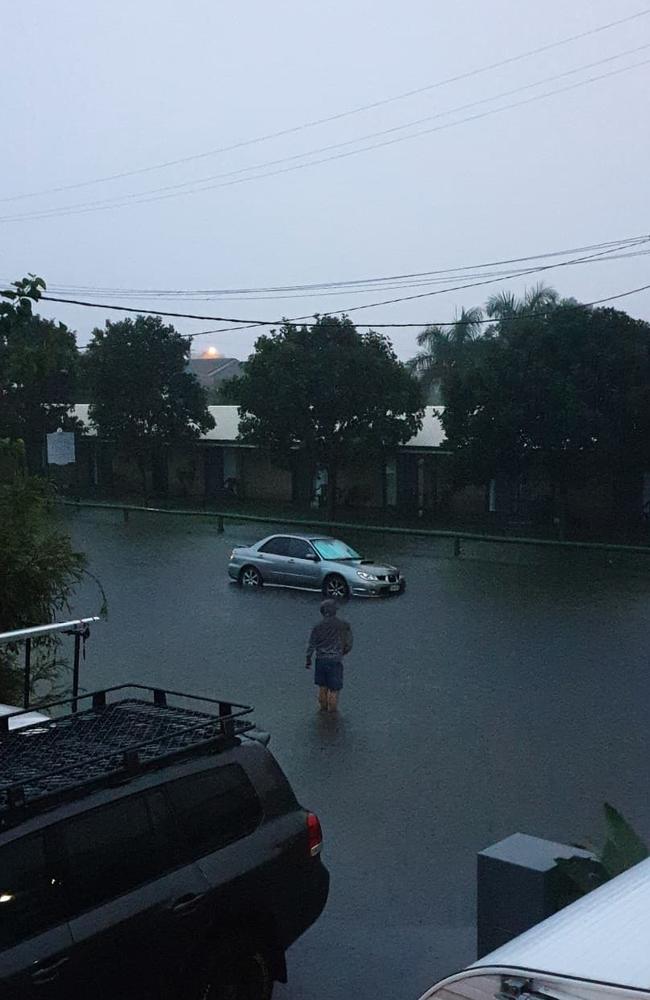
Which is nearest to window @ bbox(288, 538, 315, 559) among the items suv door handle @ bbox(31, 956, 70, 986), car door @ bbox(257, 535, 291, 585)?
car door @ bbox(257, 535, 291, 585)

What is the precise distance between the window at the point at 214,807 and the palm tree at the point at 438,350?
146 feet

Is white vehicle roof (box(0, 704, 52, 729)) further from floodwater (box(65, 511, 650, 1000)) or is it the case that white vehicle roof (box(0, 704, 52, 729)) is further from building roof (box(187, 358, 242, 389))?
building roof (box(187, 358, 242, 389))

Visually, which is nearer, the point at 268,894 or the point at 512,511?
the point at 268,894

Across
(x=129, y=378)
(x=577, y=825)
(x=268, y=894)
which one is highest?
(x=129, y=378)

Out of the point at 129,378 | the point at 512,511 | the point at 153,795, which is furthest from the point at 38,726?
the point at 129,378

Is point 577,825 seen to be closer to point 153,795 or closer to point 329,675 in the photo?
point 329,675

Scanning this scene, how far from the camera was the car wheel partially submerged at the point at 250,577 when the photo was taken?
26.2m

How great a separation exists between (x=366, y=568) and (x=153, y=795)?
18.7 meters

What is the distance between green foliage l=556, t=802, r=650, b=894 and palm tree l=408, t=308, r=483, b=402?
43.8 m

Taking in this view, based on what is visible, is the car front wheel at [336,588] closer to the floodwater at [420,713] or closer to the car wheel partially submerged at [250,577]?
the floodwater at [420,713]

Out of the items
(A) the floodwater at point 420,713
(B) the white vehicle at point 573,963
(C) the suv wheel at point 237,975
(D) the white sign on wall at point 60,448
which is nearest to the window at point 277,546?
(A) the floodwater at point 420,713

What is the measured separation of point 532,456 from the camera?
1351 inches

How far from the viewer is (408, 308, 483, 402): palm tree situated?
167ft

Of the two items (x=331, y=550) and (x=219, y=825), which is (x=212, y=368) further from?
(x=219, y=825)
